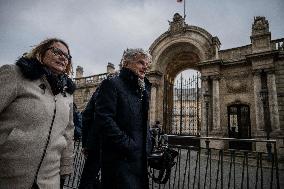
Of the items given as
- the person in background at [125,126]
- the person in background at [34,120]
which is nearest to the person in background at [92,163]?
the person in background at [125,126]

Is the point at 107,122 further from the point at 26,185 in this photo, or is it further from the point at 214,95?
the point at 214,95

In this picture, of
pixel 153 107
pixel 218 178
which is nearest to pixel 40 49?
pixel 218 178

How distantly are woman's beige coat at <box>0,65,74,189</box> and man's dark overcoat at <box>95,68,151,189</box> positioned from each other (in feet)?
1.74

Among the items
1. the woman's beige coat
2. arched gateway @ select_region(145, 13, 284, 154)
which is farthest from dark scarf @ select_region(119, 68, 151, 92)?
arched gateway @ select_region(145, 13, 284, 154)

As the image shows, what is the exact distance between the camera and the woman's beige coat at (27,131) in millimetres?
1675

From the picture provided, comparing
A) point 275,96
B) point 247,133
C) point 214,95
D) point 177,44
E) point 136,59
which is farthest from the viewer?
point 177,44

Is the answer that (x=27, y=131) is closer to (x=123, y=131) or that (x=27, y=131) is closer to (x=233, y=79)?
(x=123, y=131)

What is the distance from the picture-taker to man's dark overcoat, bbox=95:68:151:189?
236 centimetres

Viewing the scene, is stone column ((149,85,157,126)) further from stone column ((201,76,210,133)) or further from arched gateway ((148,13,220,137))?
stone column ((201,76,210,133))

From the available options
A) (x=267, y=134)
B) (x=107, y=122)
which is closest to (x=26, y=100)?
(x=107, y=122)

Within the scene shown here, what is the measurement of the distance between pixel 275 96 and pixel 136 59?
1329 centimetres

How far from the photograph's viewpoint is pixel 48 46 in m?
2.24

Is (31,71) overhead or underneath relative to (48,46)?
underneath

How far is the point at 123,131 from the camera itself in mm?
2486
